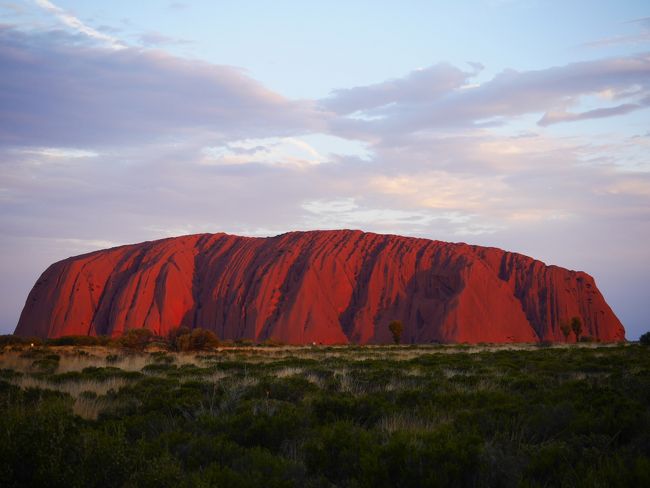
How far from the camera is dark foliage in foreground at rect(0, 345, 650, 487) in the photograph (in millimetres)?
5035

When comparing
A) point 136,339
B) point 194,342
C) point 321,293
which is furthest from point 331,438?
point 321,293

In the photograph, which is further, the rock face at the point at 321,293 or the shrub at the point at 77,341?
the rock face at the point at 321,293

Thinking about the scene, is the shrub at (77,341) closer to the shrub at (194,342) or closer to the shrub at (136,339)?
the shrub at (136,339)

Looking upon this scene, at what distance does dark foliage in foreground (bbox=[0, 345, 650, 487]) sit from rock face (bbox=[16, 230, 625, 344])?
58661mm

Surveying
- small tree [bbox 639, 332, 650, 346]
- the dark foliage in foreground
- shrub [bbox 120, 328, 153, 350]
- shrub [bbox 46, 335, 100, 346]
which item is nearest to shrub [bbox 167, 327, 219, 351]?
shrub [bbox 120, 328, 153, 350]

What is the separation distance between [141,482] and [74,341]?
1758 inches

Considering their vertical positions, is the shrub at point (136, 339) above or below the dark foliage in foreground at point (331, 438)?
below

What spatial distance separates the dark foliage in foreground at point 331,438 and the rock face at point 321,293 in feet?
192

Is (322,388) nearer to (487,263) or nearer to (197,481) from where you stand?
(197,481)

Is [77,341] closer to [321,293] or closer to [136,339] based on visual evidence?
[136,339]

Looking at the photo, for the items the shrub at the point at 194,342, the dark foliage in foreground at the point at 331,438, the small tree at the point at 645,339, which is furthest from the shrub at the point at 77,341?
the small tree at the point at 645,339

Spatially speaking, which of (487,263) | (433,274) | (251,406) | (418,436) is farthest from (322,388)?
(487,263)

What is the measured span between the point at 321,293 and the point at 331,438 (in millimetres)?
68040

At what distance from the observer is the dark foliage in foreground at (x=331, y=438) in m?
5.04
